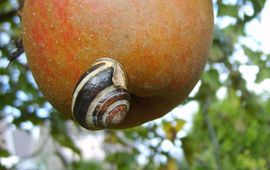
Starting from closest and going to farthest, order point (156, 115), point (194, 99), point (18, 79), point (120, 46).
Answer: point (120, 46) < point (156, 115) < point (194, 99) < point (18, 79)

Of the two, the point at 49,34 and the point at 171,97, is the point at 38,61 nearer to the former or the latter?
the point at 49,34

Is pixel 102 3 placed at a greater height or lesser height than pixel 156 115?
greater

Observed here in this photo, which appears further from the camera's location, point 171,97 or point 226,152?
point 226,152

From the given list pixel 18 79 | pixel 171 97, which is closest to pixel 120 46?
pixel 171 97
